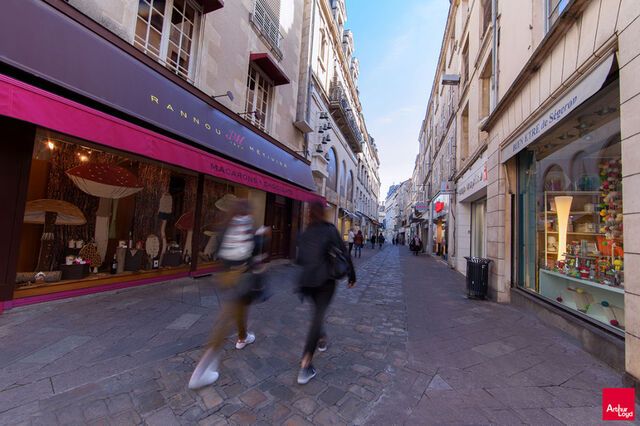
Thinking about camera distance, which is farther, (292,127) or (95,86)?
(292,127)

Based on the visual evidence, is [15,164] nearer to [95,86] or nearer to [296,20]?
[95,86]

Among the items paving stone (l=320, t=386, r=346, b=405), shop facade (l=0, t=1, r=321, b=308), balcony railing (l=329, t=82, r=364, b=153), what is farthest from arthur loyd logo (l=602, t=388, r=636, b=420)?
balcony railing (l=329, t=82, r=364, b=153)

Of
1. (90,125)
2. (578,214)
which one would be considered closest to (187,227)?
(90,125)

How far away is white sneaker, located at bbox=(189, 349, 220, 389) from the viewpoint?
253 centimetres

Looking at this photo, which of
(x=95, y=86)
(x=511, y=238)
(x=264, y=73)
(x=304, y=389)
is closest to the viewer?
(x=304, y=389)

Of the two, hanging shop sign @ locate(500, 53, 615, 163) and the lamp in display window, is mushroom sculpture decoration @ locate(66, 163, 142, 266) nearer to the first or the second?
hanging shop sign @ locate(500, 53, 615, 163)

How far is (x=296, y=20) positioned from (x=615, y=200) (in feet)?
40.9

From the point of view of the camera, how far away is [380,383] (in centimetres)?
281

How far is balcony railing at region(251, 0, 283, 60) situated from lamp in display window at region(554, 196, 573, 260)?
957 centimetres

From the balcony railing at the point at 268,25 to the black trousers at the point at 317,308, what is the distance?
369 inches

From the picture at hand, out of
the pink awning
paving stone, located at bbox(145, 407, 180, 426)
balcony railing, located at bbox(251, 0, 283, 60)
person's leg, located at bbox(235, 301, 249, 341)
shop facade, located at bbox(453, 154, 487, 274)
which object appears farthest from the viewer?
balcony railing, located at bbox(251, 0, 283, 60)

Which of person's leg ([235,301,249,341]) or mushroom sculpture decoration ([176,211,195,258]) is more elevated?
mushroom sculpture decoration ([176,211,195,258])

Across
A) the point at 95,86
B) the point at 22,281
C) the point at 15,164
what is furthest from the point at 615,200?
the point at 22,281

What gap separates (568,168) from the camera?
538cm
